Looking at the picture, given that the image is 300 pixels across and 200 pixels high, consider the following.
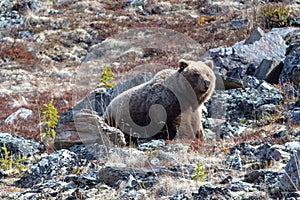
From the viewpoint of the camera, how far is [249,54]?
16.5 m

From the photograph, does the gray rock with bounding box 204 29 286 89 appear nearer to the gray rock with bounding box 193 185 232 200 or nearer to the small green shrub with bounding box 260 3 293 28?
the small green shrub with bounding box 260 3 293 28

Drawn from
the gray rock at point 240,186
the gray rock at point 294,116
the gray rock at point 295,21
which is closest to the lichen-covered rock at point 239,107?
the gray rock at point 294,116

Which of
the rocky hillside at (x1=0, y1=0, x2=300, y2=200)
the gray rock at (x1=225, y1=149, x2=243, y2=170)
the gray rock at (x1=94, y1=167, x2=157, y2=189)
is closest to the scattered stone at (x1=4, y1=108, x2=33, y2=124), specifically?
the rocky hillside at (x1=0, y1=0, x2=300, y2=200)

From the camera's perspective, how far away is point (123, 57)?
86.3 ft

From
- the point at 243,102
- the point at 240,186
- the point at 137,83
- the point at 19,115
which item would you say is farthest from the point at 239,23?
the point at 240,186

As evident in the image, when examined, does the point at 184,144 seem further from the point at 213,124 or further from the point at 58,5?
the point at 58,5

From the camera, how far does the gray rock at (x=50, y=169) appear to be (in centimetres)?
730

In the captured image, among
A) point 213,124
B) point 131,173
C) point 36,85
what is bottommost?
point 36,85

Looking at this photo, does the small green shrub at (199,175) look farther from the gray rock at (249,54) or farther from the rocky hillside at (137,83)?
the gray rock at (249,54)

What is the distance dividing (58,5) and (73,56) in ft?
37.9

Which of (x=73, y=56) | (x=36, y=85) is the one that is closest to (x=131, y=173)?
(x=36, y=85)

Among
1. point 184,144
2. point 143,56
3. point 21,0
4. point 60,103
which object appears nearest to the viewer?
point 184,144

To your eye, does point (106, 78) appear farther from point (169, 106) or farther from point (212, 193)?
point (212, 193)

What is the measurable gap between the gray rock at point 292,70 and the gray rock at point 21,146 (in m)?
6.77
